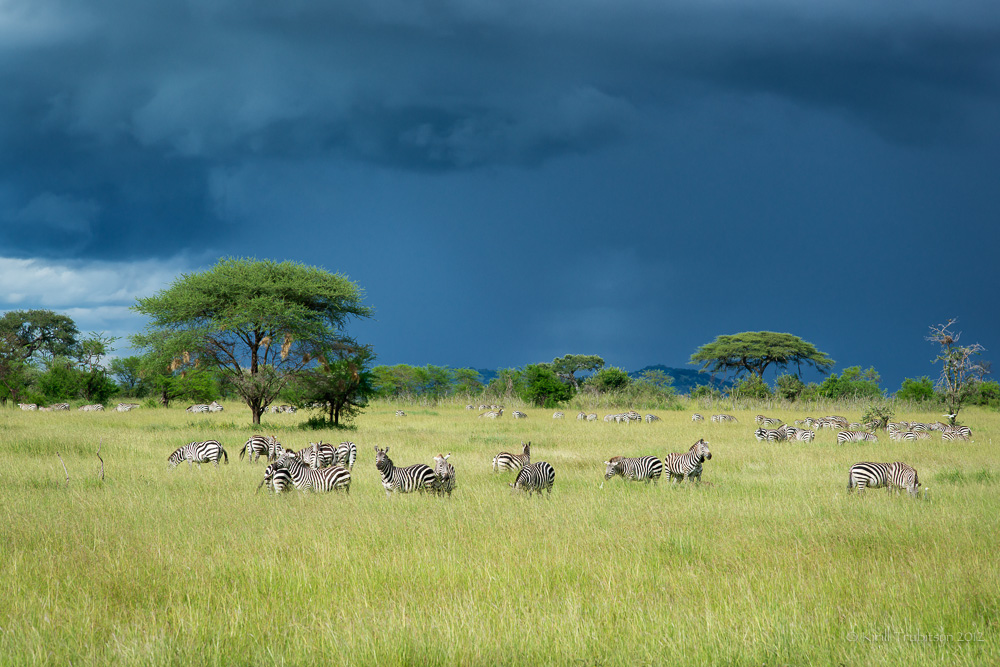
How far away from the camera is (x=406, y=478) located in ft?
39.0

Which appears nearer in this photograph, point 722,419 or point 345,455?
point 345,455

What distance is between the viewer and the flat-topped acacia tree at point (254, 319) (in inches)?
1099

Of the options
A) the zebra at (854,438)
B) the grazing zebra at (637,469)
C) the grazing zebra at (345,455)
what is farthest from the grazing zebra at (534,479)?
the zebra at (854,438)

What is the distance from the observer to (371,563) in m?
7.07

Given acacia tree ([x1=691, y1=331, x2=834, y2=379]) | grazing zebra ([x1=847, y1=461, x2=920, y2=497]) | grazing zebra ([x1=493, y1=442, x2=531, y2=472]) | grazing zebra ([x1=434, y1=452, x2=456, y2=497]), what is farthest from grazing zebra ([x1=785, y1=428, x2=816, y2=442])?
acacia tree ([x1=691, y1=331, x2=834, y2=379])

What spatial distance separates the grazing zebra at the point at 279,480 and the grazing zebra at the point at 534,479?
14.2ft

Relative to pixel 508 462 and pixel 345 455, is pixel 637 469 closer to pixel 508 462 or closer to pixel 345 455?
pixel 508 462

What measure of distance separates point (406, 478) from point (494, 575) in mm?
5473

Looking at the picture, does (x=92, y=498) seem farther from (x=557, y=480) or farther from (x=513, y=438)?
(x=513, y=438)

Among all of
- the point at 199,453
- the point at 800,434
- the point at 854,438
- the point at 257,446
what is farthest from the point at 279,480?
the point at 854,438

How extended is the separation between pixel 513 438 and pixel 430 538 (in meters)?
16.4

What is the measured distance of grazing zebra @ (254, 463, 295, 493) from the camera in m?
11.8

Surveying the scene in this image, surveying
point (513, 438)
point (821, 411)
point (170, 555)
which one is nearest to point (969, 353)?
point (821, 411)

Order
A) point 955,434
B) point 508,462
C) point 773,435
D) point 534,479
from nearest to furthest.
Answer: point 534,479 → point 508,462 → point 955,434 → point 773,435
